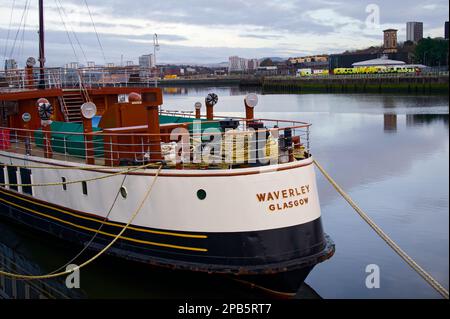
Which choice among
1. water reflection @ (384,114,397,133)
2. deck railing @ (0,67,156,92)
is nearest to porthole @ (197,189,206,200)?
deck railing @ (0,67,156,92)

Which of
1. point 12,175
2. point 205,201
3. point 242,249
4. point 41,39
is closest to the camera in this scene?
point 242,249

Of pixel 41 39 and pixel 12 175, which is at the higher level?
pixel 41 39

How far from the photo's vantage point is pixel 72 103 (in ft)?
65.2

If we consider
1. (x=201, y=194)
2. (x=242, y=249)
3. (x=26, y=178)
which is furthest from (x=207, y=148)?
(x=26, y=178)

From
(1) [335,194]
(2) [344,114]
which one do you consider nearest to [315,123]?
(2) [344,114]

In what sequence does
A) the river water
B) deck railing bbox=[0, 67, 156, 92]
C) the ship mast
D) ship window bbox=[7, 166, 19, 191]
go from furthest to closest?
the ship mast < deck railing bbox=[0, 67, 156, 92] < ship window bbox=[7, 166, 19, 191] < the river water

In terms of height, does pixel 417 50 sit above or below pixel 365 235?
above

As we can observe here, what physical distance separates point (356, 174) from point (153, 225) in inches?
699

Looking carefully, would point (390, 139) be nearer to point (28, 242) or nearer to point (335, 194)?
point (335, 194)

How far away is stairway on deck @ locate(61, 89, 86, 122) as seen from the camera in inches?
769

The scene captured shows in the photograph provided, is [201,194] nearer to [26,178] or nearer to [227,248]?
[227,248]

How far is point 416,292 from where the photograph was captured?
13758 mm

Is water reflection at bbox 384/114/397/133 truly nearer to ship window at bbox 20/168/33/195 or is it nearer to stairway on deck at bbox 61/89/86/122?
stairway on deck at bbox 61/89/86/122

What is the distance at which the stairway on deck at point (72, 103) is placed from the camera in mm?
19534
